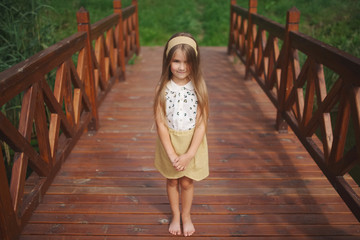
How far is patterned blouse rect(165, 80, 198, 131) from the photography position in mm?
2172

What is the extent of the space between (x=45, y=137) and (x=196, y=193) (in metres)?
1.21

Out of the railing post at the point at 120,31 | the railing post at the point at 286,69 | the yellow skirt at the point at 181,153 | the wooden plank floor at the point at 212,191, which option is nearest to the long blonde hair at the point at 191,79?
the yellow skirt at the point at 181,153

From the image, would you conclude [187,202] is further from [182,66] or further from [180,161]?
[182,66]

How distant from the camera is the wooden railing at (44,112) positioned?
2008mm

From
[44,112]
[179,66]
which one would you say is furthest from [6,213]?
[179,66]

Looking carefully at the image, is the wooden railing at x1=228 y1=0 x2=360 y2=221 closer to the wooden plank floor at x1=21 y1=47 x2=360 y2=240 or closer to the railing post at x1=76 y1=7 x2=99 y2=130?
the wooden plank floor at x1=21 y1=47 x2=360 y2=240

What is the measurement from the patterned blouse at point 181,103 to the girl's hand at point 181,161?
0.60ft

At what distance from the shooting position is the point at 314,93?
151 inches

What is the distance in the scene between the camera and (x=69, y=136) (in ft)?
10.8

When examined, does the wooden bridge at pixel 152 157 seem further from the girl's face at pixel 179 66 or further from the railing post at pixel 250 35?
the railing post at pixel 250 35

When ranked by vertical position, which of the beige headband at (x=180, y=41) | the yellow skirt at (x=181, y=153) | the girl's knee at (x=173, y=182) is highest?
the beige headband at (x=180, y=41)

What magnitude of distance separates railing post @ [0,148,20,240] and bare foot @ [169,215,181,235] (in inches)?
37.8

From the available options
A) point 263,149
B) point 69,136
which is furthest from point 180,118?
point 263,149

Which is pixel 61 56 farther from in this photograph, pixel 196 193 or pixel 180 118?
pixel 196 193
